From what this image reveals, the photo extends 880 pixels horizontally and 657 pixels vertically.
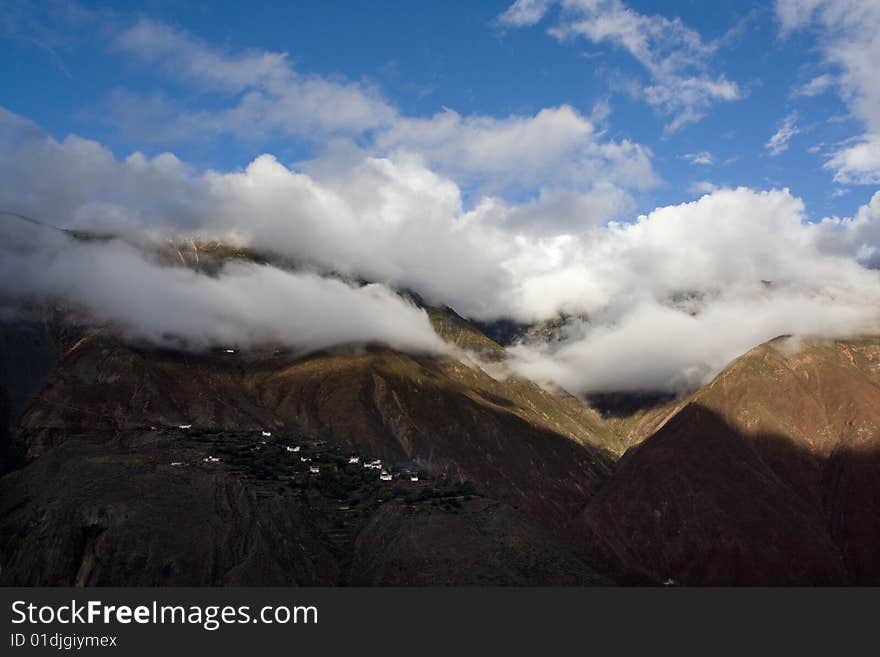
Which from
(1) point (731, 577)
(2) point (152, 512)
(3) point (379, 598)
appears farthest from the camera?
(1) point (731, 577)

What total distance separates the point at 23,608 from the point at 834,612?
10180cm

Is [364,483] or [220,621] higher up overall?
[364,483]

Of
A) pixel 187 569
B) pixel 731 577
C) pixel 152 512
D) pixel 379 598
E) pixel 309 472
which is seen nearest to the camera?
pixel 379 598

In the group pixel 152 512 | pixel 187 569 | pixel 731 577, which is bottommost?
pixel 731 577

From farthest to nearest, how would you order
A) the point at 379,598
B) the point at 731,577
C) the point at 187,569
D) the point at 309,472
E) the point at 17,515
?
the point at 731,577
the point at 309,472
the point at 17,515
the point at 187,569
the point at 379,598

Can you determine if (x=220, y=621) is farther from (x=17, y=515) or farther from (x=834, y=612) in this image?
(x=834, y=612)

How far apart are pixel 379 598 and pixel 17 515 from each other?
6814cm

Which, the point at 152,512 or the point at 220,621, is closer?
the point at 220,621

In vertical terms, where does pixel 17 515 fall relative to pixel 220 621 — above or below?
above

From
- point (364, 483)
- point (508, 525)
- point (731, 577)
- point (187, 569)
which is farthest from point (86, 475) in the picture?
point (731, 577)

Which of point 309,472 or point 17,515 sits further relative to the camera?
point 309,472

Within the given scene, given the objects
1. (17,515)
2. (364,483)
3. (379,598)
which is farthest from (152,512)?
(364,483)

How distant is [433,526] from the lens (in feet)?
413

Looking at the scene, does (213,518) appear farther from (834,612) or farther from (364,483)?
(834,612)
